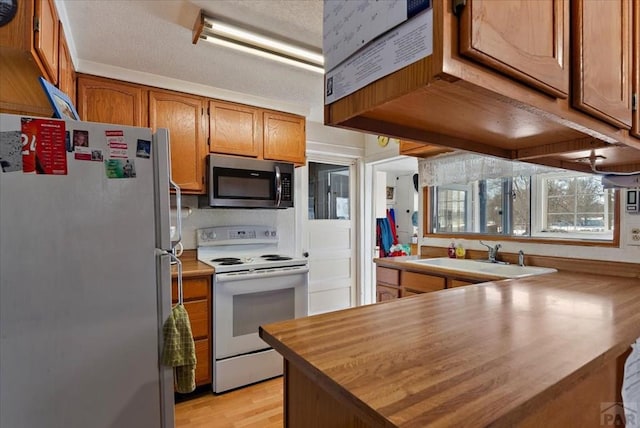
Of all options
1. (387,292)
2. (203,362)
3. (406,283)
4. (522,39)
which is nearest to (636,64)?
(522,39)

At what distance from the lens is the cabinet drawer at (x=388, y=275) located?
2.49 m

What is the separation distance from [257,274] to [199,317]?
1.60ft

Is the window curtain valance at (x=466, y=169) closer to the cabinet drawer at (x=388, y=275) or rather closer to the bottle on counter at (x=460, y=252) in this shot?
the bottle on counter at (x=460, y=252)

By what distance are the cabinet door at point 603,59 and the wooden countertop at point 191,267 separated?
7.06 feet

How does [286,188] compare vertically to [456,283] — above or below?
above

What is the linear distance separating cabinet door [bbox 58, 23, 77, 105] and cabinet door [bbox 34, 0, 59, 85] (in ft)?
0.40

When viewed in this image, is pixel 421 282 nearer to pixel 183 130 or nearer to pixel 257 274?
pixel 257 274

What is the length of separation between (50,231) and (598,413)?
6.42 ft

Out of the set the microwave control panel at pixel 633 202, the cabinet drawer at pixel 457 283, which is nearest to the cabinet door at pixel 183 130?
the cabinet drawer at pixel 457 283

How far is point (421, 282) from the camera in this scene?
2268 mm

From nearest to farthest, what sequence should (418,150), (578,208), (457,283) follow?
(457,283), (578,208), (418,150)

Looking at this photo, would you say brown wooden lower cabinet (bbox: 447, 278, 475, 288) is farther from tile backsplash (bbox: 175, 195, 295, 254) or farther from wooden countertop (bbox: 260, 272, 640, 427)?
tile backsplash (bbox: 175, 195, 295, 254)

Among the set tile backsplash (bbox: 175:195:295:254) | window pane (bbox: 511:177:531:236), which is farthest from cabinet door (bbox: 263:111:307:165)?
window pane (bbox: 511:177:531:236)

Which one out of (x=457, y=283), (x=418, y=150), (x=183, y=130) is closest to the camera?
(x=457, y=283)
